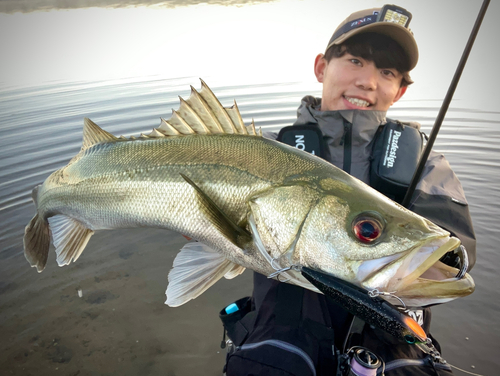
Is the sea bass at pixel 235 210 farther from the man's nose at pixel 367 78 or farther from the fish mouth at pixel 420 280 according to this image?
the man's nose at pixel 367 78

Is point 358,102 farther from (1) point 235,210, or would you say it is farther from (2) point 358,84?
(1) point 235,210

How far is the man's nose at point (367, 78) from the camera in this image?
2.20 meters

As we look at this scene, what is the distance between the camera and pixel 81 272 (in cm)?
334

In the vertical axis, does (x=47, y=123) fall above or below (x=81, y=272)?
below

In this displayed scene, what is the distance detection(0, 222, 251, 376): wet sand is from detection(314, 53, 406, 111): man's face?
2172 millimetres

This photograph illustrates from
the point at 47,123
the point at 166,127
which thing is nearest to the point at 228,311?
the point at 166,127

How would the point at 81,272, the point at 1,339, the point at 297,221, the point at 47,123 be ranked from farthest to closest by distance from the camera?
1. the point at 47,123
2. the point at 81,272
3. the point at 1,339
4. the point at 297,221

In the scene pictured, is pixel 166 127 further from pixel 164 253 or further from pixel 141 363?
pixel 164 253

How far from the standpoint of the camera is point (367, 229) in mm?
1060

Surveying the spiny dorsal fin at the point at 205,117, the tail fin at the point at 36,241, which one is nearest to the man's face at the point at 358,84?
the spiny dorsal fin at the point at 205,117

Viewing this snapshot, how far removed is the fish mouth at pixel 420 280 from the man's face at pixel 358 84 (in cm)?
159

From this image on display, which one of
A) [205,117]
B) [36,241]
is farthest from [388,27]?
[36,241]

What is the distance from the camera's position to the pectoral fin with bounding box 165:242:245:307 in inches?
59.4

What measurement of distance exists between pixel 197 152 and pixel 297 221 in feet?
2.20
